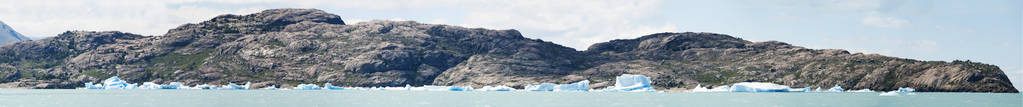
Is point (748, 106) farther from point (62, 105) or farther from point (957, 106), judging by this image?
point (62, 105)

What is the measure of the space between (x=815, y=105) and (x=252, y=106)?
76512 mm

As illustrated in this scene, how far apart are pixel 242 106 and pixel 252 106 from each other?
1906 millimetres

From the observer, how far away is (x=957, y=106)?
122500mm

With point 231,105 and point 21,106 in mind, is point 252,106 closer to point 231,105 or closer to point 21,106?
point 231,105

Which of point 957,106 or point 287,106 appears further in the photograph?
point 957,106

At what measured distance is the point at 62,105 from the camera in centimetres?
11650

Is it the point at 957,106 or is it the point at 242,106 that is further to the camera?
the point at 957,106

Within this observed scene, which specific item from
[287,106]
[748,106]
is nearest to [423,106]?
[287,106]

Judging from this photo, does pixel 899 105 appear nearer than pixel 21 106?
No

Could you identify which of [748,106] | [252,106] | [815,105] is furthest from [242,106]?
[815,105]

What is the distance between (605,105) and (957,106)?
52.1 meters

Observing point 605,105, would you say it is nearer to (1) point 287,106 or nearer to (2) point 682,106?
(2) point 682,106

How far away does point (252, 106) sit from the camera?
111438 millimetres

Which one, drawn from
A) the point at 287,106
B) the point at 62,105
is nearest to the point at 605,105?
the point at 287,106
